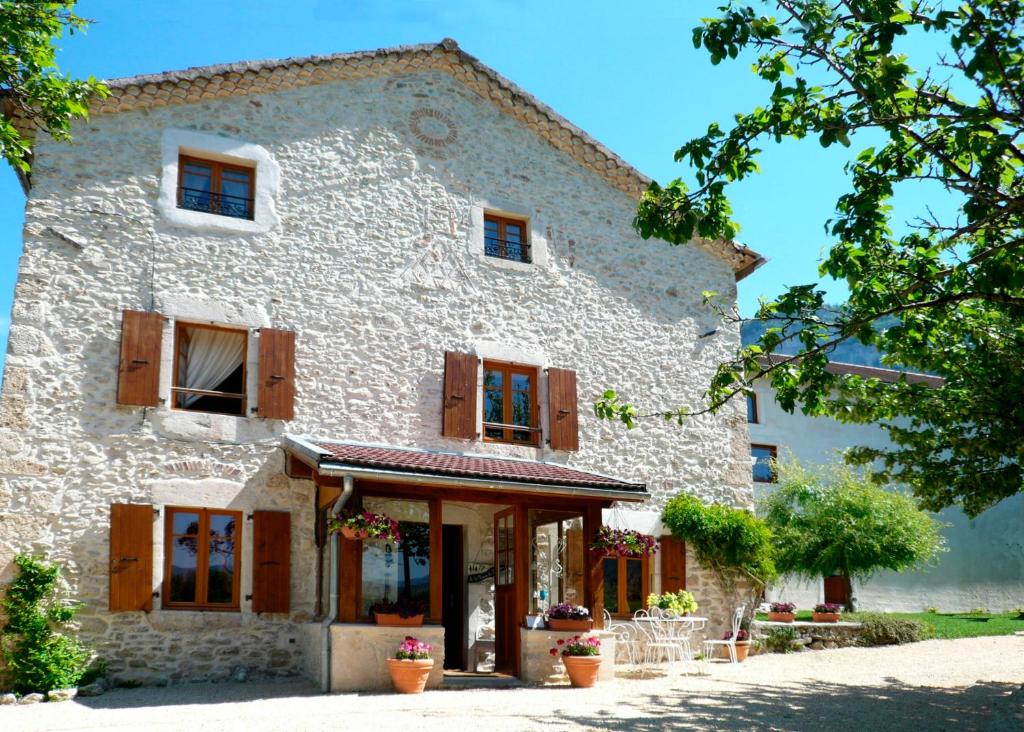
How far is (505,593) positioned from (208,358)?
4453mm

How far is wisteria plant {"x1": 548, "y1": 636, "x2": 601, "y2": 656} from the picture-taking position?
33.4ft

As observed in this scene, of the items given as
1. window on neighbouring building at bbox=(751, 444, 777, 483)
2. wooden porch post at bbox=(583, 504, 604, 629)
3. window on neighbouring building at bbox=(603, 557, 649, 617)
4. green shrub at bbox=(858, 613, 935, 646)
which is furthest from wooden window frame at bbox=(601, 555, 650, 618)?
window on neighbouring building at bbox=(751, 444, 777, 483)

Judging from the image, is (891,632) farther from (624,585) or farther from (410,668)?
(410,668)

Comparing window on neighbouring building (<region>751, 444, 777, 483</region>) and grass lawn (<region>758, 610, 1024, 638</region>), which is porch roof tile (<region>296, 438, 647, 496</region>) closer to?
grass lawn (<region>758, 610, 1024, 638</region>)

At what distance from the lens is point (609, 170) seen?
1397cm

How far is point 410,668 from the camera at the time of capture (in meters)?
9.24

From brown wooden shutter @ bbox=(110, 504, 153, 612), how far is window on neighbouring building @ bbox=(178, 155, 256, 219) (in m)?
3.71

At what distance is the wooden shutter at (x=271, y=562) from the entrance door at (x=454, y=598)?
2.23m

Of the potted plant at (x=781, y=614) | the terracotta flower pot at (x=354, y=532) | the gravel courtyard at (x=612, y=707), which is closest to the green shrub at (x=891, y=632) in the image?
the potted plant at (x=781, y=614)

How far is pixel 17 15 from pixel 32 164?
3.22 meters

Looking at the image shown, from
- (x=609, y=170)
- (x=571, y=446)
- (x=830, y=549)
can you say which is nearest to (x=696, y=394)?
(x=571, y=446)

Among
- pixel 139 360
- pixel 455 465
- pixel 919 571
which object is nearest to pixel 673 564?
pixel 455 465

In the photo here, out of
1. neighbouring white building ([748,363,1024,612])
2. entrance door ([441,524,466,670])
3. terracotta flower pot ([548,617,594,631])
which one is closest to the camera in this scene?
terracotta flower pot ([548,617,594,631])

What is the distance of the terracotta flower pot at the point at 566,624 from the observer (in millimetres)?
10477
